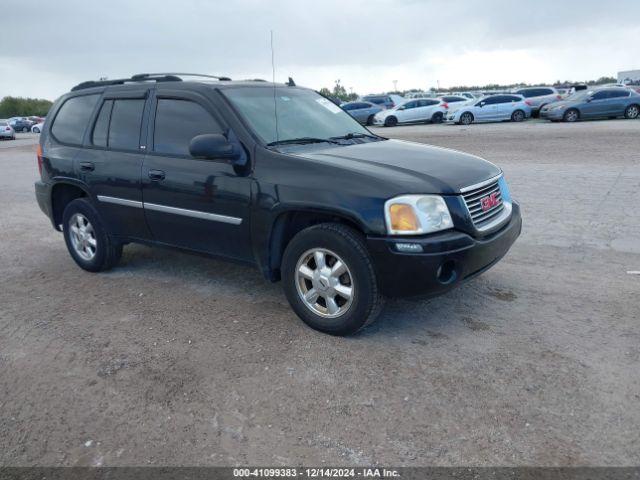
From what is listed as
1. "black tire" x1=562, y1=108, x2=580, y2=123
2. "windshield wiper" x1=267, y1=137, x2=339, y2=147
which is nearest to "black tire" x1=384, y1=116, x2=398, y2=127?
"black tire" x1=562, y1=108, x2=580, y2=123

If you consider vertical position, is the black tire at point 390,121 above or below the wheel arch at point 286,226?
below

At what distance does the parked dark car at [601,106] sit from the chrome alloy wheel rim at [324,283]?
2307 centimetres

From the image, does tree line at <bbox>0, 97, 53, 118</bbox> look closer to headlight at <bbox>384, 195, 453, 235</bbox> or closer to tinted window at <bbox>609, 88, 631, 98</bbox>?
tinted window at <bbox>609, 88, 631, 98</bbox>

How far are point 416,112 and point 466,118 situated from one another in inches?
134

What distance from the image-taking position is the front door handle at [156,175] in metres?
4.75

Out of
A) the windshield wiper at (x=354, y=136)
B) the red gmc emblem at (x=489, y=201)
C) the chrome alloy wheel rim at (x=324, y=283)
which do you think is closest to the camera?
the chrome alloy wheel rim at (x=324, y=283)

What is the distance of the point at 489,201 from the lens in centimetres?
421

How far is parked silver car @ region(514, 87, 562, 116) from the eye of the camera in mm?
28312

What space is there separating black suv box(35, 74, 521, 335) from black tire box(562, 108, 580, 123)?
2156 centimetres

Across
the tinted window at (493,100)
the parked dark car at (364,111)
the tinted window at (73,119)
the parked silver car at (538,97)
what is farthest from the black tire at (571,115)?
the tinted window at (73,119)

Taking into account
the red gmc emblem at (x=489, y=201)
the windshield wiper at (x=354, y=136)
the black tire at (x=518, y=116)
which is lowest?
the black tire at (x=518, y=116)

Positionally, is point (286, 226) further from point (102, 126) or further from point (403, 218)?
point (102, 126)

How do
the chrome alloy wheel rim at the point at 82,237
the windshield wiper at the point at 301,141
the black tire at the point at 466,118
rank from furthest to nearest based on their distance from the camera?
the black tire at the point at 466,118, the chrome alloy wheel rim at the point at 82,237, the windshield wiper at the point at 301,141

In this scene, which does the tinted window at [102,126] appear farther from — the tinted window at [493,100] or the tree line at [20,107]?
the tree line at [20,107]
